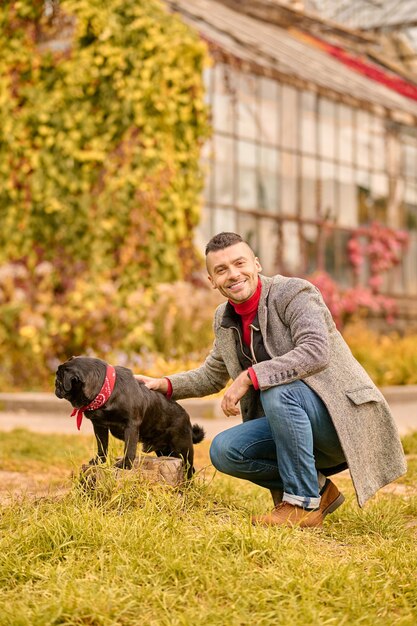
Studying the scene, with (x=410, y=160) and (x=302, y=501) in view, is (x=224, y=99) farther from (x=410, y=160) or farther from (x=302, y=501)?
(x=302, y=501)

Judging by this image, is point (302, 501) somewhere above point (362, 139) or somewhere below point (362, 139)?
below

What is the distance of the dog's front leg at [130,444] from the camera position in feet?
14.1

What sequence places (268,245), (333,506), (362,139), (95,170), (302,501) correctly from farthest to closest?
(362,139), (268,245), (95,170), (333,506), (302,501)

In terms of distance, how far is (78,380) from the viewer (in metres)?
4.14

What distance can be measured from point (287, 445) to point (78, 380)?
959 millimetres

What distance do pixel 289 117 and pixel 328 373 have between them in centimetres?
1211

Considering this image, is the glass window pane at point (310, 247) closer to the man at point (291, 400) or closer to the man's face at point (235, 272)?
the man at point (291, 400)

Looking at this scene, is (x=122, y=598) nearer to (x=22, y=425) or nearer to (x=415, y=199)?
(x=22, y=425)

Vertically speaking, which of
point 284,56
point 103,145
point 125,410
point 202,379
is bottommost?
point 125,410

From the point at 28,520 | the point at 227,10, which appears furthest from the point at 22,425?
the point at 227,10

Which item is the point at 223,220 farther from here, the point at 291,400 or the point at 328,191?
the point at 291,400

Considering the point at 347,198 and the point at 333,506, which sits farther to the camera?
the point at 347,198

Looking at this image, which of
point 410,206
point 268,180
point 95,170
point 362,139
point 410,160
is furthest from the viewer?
point 410,160

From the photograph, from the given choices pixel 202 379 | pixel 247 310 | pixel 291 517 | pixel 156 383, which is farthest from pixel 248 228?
pixel 291 517
